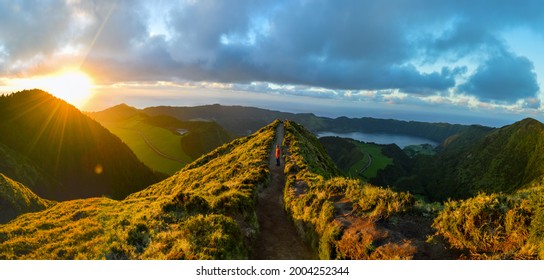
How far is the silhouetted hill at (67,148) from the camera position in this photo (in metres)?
94.7

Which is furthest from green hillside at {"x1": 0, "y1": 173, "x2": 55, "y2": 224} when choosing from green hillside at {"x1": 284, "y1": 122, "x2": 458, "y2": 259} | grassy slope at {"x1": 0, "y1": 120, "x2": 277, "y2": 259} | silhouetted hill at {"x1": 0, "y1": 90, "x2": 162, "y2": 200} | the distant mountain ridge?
the distant mountain ridge

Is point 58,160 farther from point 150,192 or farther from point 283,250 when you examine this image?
point 283,250

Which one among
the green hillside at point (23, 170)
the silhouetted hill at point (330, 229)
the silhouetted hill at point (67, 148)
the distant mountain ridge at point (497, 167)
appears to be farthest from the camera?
the distant mountain ridge at point (497, 167)

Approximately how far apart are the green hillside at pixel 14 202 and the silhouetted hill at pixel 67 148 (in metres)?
54.5

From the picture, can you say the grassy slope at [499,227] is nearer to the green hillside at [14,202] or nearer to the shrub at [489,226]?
the shrub at [489,226]

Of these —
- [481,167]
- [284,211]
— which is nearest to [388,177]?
[481,167]

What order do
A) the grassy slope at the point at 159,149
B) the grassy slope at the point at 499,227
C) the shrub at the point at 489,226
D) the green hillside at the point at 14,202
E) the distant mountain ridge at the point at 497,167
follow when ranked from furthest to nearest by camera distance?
the grassy slope at the point at 159,149 → the distant mountain ridge at the point at 497,167 → the green hillside at the point at 14,202 → the shrub at the point at 489,226 → the grassy slope at the point at 499,227

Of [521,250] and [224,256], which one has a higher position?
[521,250]

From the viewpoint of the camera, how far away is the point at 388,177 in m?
188

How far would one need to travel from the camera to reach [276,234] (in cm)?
1606

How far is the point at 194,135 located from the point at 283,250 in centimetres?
18237

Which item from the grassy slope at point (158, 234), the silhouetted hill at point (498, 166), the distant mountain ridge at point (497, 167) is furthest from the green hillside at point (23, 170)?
the silhouetted hill at point (498, 166)

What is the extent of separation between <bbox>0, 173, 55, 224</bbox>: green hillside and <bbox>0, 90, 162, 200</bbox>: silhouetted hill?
179 feet

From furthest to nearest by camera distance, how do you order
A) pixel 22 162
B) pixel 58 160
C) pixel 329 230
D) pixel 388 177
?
1. pixel 388 177
2. pixel 58 160
3. pixel 22 162
4. pixel 329 230
